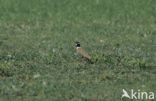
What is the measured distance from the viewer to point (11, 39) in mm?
17766

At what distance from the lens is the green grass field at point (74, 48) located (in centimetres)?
1051

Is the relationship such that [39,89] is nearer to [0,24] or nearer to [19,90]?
[19,90]

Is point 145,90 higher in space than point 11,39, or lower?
lower

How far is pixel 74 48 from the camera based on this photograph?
1591 centimetres

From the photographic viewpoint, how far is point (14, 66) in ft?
41.2

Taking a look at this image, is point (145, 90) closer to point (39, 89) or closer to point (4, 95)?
point (39, 89)

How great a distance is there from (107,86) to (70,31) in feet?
28.1

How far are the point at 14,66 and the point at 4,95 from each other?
2677 mm

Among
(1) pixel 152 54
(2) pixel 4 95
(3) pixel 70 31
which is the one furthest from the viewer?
(3) pixel 70 31

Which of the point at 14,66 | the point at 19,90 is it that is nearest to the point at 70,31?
the point at 14,66

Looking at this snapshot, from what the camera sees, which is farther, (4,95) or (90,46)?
(90,46)

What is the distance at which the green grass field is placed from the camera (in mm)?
10508

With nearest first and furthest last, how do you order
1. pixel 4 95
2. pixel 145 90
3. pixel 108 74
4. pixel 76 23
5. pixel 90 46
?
pixel 4 95 → pixel 145 90 → pixel 108 74 → pixel 90 46 → pixel 76 23

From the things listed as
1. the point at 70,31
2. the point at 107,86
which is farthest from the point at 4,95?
the point at 70,31
